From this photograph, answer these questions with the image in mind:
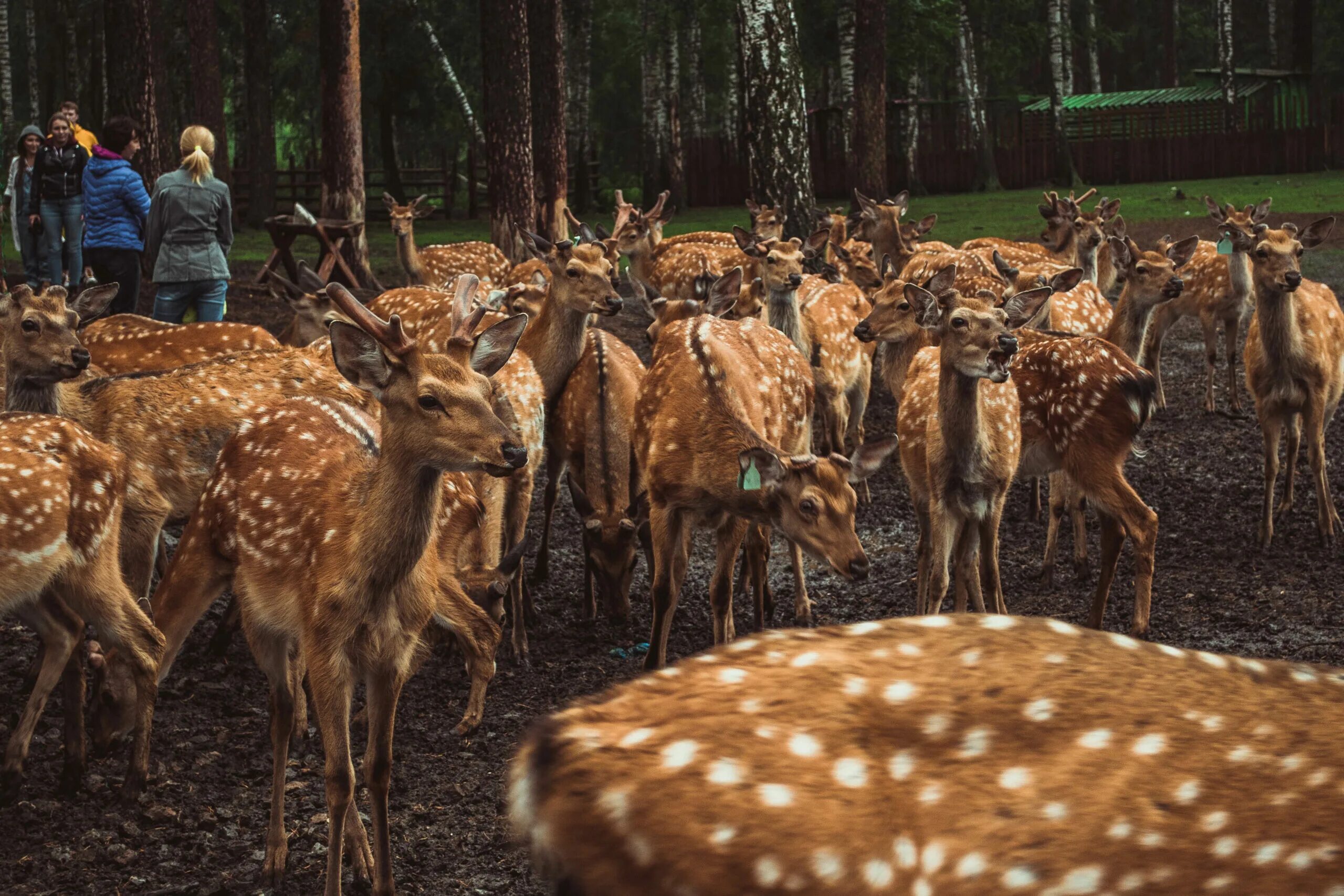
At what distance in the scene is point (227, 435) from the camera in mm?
6258

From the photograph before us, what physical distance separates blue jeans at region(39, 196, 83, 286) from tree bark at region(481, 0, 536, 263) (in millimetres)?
4071

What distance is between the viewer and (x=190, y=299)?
960cm

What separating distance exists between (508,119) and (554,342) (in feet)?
24.7

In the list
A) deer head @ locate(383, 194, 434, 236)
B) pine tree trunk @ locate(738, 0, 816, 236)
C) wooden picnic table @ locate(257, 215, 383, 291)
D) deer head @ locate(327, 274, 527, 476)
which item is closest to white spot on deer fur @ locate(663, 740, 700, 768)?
deer head @ locate(327, 274, 527, 476)

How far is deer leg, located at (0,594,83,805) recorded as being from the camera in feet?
15.3

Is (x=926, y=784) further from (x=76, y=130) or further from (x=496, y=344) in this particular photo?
(x=76, y=130)

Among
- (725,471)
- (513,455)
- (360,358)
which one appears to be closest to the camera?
(513,455)

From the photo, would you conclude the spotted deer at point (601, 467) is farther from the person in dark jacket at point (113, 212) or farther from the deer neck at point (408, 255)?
the deer neck at point (408, 255)

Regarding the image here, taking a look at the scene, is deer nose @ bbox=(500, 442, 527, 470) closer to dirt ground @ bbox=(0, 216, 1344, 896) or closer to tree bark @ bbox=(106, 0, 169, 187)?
dirt ground @ bbox=(0, 216, 1344, 896)

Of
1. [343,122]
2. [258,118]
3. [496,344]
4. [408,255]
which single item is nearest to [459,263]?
[408,255]

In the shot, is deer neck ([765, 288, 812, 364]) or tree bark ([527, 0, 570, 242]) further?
tree bark ([527, 0, 570, 242])

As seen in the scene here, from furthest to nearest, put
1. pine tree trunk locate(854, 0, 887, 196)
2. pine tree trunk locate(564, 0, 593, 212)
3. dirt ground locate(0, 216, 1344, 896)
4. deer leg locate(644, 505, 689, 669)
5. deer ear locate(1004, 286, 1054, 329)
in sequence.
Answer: pine tree trunk locate(564, 0, 593, 212), pine tree trunk locate(854, 0, 887, 196), deer ear locate(1004, 286, 1054, 329), deer leg locate(644, 505, 689, 669), dirt ground locate(0, 216, 1344, 896)

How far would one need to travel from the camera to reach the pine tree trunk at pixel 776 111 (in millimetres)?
13508

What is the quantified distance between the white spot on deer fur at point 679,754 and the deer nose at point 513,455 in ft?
6.86
